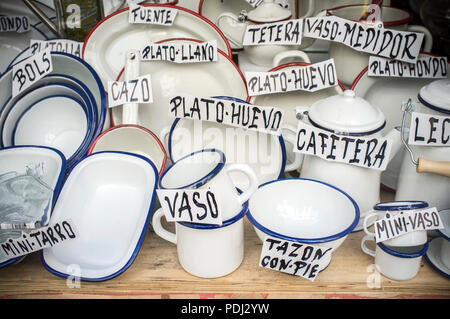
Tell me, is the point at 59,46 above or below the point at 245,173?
above

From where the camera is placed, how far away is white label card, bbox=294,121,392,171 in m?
0.68

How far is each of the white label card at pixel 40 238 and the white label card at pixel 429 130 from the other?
592 mm

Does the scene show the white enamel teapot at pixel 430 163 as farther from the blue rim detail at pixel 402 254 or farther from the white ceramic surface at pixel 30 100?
the white ceramic surface at pixel 30 100

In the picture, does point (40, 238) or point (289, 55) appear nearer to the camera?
point (40, 238)

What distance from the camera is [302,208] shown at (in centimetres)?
75

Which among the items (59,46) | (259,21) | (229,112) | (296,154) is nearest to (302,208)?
(296,154)

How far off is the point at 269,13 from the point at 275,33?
0.05m

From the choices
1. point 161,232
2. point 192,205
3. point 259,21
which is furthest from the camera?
point 259,21

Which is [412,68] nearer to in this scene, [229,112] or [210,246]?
[229,112]

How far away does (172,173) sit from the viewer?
25.8 inches

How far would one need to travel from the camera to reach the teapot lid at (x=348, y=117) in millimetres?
672

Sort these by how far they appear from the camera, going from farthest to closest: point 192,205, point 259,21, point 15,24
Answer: point 15,24
point 259,21
point 192,205

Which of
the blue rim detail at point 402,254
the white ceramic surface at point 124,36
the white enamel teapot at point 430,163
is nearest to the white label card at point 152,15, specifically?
the white ceramic surface at point 124,36

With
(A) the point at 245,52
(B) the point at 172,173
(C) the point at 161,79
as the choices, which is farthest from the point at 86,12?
(B) the point at 172,173
